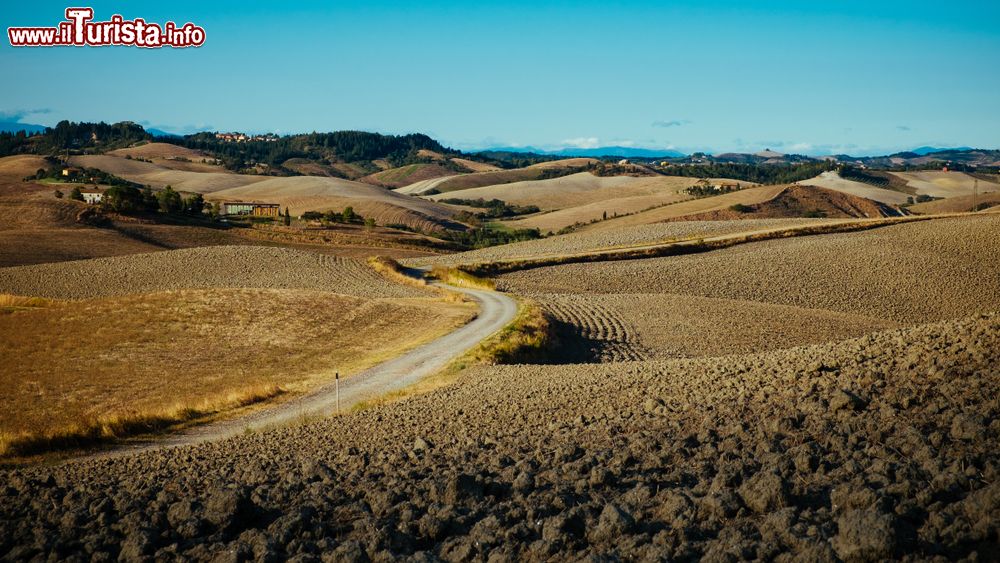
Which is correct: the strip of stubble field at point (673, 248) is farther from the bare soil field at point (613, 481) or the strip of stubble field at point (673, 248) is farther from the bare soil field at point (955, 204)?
the bare soil field at point (955, 204)

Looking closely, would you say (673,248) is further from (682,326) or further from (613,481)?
(613,481)

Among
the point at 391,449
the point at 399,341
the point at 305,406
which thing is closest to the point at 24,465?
the point at 305,406

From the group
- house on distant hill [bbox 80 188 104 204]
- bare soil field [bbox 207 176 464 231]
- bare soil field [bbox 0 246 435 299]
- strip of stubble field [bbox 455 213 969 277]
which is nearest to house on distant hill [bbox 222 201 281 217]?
bare soil field [bbox 207 176 464 231]

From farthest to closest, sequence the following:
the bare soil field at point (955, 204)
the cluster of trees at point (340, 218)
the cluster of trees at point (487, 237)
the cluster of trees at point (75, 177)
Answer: the cluster of trees at point (75, 177), the bare soil field at point (955, 204), the cluster of trees at point (487, 237), the cluster of trees at point (340, 218)

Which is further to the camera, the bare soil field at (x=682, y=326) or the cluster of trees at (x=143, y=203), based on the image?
the cluster of trees at (x=143, y=203)

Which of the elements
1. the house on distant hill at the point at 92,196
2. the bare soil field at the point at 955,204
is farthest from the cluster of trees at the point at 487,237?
the bare soil field at the point at 955,204

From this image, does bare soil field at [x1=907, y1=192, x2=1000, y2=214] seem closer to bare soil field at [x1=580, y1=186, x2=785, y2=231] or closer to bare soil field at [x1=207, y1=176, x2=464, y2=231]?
bare soil field at [x1=580, y1=186, x2=785, y2=231]

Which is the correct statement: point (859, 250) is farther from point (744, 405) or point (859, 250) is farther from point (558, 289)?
A: point (744, 405)

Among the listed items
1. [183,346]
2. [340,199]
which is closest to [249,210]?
[340,199]

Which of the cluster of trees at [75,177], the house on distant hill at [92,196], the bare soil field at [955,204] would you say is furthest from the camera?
the cluster of trees at [75,177]
